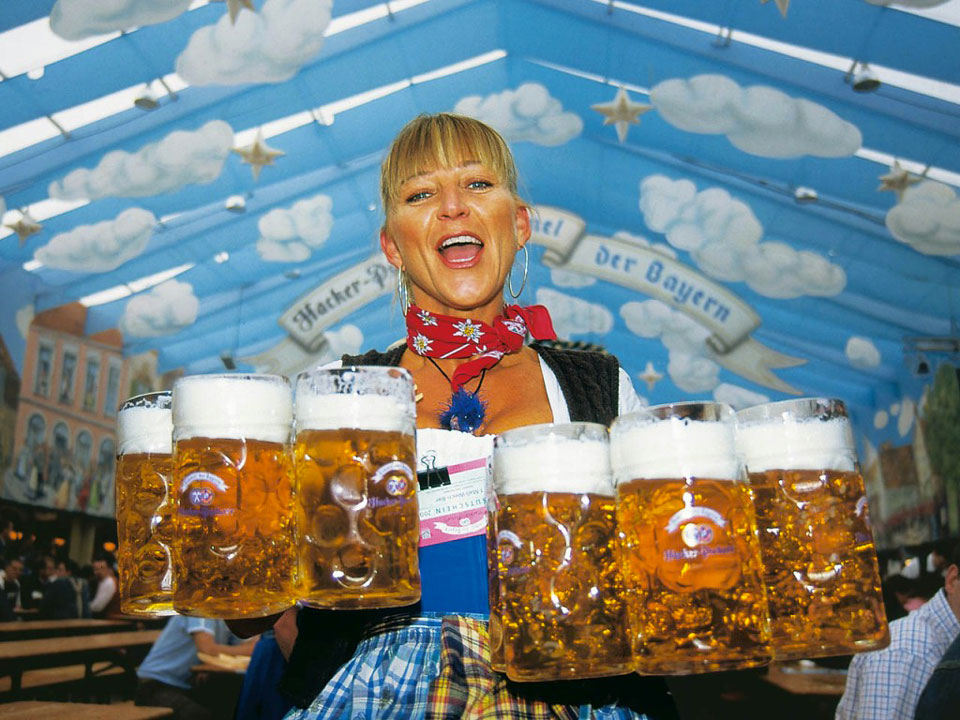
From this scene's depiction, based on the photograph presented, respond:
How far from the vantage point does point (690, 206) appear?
7.07 metres

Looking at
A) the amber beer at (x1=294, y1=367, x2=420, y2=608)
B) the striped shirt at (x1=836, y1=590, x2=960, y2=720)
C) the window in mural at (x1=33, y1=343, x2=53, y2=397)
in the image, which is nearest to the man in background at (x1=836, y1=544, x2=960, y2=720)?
the striped shirt at (x1=836, y1=590, x2=960, y2=720)

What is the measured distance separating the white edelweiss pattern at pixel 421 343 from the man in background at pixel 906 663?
2295 millimetres

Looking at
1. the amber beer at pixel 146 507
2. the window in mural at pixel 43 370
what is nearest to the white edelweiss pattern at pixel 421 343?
the amber beer at pixel 146 507

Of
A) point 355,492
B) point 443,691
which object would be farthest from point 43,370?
point 355,492

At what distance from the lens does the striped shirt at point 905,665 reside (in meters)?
2.90

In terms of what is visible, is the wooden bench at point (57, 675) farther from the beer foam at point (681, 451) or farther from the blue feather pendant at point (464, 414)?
the beer foam at point (681, 451)

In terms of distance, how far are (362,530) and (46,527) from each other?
637cm

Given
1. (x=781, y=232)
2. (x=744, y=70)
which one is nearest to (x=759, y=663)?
(x=744, y=70)

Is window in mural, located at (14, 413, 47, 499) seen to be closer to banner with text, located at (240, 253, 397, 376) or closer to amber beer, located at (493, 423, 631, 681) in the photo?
banner with text, located at (240, 253, 397, 376)

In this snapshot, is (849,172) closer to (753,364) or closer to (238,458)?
(753,364)

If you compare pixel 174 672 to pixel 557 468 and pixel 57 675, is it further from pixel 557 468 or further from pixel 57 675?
pixel 557 468

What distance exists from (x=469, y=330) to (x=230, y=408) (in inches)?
22.4

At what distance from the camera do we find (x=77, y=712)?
4016mm

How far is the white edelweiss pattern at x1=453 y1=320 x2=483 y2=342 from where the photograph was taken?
1343 mm
